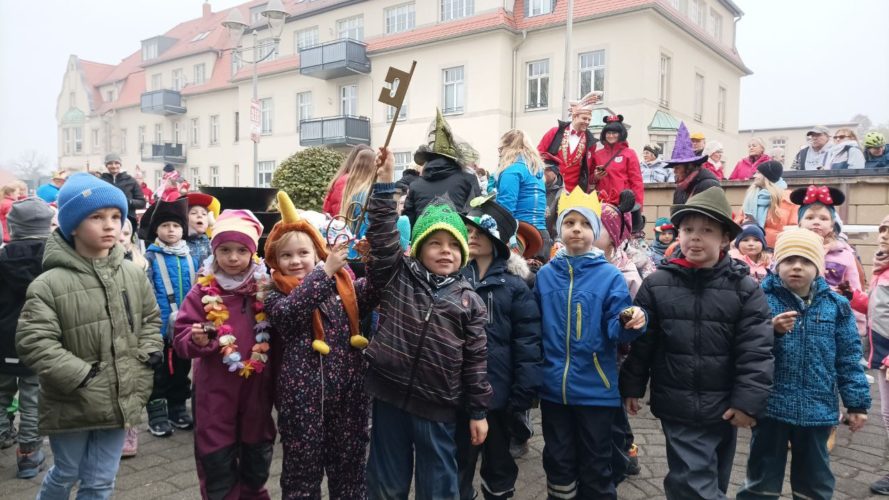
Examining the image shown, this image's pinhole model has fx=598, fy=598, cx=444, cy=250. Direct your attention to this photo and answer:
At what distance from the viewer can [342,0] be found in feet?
94.0

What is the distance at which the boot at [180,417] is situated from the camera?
4828mm

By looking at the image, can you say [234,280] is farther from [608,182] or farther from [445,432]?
[608,182]

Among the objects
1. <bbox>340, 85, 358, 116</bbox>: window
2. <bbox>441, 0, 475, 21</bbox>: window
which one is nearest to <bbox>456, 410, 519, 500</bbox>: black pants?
<bbox>441, 0, 475, 21</bbox>: window

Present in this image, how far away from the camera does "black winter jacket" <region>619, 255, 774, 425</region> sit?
2.98m

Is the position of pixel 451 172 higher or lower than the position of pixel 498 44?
lower

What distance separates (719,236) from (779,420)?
3.40ft

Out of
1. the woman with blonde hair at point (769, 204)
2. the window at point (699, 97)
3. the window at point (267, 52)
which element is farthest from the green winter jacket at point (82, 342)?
the window at point (699, 97)

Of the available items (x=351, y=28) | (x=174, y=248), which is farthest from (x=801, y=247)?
(x=351, y=28)

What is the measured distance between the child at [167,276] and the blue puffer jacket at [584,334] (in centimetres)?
276

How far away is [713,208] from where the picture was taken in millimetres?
3125

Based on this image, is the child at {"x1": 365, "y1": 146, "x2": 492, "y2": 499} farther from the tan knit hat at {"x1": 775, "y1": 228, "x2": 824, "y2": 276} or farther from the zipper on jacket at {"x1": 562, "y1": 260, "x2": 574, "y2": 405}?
the tan knit hat at {"x1": 775, "y1": 228, "x2": 824, "y2": 276}

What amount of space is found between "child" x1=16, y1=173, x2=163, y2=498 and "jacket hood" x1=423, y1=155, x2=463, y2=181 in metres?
2.25

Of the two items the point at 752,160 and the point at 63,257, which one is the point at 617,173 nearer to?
the point at 752,160

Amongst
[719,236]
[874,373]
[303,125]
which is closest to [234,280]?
[719,236]
